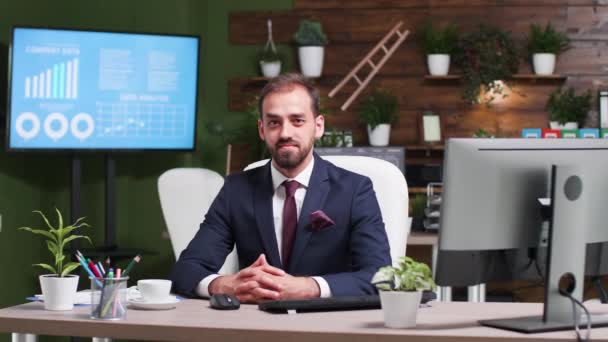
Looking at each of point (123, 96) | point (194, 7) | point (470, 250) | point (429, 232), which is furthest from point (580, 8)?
point (470, 250)

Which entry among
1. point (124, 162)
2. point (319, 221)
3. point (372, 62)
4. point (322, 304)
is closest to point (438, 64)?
point (372, 62)

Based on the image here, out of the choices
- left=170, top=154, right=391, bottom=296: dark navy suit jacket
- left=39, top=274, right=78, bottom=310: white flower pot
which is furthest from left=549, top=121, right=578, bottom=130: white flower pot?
left=39, top=274, right=78, bottom=310: white flower pot

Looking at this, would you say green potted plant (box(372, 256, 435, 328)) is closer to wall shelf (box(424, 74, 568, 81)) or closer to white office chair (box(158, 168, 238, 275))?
white office chair (box(158, 168, 238, 275))

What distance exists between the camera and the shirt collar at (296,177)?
2613 millimetres

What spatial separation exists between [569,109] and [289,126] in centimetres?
339

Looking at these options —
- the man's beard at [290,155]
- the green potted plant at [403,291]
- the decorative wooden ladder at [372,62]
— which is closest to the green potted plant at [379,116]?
the decorative wooden ladder at [372,62]

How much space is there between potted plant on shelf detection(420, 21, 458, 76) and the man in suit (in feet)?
10.2

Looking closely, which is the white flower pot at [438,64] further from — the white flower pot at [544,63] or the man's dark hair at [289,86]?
the man's dark hair at [289,86]

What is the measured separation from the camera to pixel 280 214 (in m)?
2.62

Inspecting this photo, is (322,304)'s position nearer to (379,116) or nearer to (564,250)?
(564,250)

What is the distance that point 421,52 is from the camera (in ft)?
19.1

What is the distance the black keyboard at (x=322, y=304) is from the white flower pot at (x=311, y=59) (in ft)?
12.0

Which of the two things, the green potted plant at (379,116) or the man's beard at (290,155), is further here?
the green potted plant at (379,116)

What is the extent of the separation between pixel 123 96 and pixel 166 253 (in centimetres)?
116
